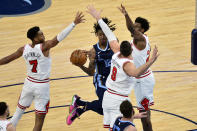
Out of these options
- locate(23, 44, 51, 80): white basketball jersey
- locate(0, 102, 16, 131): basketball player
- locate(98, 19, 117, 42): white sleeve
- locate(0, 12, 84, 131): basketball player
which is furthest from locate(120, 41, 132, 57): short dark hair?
locate(0, 102, 16, 131): basketball player

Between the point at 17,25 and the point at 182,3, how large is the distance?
5.55 meters

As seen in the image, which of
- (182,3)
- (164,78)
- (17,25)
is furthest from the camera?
(182,3)

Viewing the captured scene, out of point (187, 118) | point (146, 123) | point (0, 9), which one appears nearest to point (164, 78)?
point (187, 118)

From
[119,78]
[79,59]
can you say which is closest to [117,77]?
[119,78]

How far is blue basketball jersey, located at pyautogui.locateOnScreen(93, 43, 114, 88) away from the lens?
315 inches

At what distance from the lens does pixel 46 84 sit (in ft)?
26.6

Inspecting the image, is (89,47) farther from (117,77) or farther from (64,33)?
(117,77)

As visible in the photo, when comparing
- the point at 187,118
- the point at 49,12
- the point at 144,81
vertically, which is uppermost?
the point at 49,12

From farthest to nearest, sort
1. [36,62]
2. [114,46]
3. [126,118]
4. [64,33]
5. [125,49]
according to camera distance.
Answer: [36,62] < [64,33] < [114,46] < [125,49] < [126,118]

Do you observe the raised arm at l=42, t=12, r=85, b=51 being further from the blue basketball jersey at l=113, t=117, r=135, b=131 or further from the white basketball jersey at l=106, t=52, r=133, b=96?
the blue basketball jersey at l=113, t=117, r=135, b=131

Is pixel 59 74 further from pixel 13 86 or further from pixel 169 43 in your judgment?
pixel 169 43

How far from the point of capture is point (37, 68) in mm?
7980

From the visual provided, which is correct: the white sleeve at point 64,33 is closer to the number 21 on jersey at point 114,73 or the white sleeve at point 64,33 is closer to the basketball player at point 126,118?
the number 21 on jersey at point 114,73

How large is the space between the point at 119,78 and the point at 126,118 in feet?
2.66
